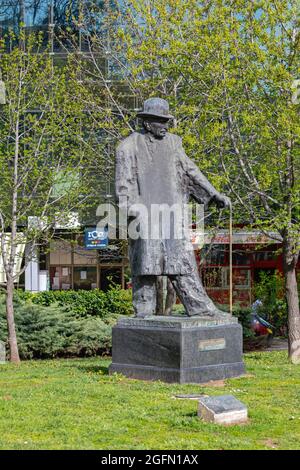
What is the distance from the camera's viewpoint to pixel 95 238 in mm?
28250

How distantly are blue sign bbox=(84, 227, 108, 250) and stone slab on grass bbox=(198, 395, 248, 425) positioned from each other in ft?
68.9

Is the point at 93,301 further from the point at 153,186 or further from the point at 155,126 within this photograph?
the point at 155,126

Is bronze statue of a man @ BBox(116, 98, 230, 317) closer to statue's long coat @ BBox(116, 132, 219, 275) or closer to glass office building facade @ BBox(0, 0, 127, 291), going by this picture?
statue's long coat @ BBox(116, 132, 219, 275)

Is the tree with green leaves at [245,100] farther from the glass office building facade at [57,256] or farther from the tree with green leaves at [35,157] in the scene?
the glass office building facade at [57,256]

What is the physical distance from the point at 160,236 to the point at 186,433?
3563 millimetres

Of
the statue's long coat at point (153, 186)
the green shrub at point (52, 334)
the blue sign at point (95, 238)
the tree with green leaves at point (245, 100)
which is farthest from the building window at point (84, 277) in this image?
the statue's long coat at point (153, 186)

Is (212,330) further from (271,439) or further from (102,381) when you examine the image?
(271,439)

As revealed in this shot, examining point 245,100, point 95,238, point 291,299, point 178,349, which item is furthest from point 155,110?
point 95,238

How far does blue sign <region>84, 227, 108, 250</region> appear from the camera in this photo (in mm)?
28047

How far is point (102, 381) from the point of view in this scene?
366 inches

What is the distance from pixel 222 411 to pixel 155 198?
3.62m

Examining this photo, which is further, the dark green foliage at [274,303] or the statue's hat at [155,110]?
the dark green foliage at [274,303]

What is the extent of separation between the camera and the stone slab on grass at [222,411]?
6.80 m
